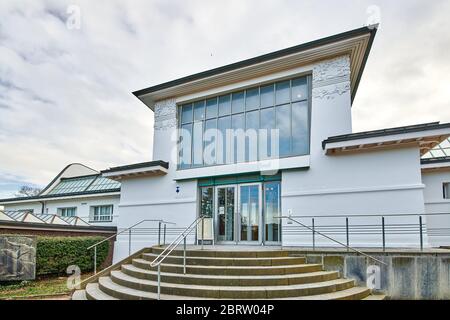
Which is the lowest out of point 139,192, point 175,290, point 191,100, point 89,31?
point 175,290

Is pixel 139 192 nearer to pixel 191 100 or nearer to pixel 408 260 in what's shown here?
pixel 191 100

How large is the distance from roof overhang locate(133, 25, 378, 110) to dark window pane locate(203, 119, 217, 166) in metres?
1.56

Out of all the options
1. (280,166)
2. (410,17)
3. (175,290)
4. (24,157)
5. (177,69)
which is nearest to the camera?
(175,290)

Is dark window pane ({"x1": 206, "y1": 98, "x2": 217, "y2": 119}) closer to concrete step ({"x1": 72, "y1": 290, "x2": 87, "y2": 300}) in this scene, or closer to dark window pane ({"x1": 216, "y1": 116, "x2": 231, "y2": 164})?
dark window pane ({"x1": 216, "y1": 116, "x2": 231, "y2": 164})

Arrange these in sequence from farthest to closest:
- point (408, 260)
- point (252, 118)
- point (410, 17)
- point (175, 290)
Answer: point (252, 118)
point (410, 17)
point (408, 260)
point (175, 290)

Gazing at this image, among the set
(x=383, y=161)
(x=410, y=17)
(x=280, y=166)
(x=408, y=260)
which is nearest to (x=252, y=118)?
(x=280, y=166)

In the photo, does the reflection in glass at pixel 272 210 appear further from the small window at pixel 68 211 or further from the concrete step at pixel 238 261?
the small window at pixel 68 211

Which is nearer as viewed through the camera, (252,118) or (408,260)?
(408,260)

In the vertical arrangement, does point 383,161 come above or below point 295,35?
below

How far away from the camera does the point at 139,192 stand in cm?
1318

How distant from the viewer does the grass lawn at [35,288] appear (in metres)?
7.99

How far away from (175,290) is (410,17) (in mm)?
9885

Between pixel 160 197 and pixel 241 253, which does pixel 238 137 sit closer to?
pixel 160 197

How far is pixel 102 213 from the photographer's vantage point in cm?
1695
